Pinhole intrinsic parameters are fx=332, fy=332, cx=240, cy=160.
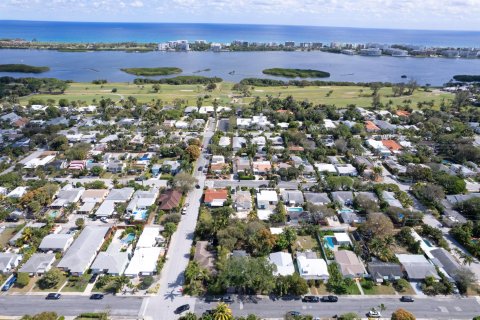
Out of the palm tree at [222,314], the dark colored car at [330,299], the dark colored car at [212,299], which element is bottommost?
the dark colored car at [212,299]

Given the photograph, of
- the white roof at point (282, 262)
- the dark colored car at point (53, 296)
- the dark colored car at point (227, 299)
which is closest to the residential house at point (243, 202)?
the white roof at point (282, 262)

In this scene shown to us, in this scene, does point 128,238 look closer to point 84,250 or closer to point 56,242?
point 84,250

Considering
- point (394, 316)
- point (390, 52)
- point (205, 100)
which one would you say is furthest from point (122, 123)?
point (390, 52)

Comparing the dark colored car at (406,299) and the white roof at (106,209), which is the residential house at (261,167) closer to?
the white roof at (106,209)

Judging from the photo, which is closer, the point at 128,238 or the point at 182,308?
the point at 182,308

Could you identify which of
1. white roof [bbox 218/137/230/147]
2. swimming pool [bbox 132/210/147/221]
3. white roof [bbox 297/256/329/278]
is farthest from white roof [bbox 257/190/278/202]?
white roof [bbox 218/137/230/147]

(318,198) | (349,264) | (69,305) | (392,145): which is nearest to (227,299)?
(349,264)

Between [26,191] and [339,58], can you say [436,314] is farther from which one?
[339,58]
